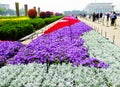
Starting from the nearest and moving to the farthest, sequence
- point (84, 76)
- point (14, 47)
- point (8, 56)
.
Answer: point (84, 76) < point (8, 56) < point (14, 47)

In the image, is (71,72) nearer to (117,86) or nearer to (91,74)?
Answer: (91,74)

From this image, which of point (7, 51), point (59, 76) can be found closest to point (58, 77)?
point (59, 76)

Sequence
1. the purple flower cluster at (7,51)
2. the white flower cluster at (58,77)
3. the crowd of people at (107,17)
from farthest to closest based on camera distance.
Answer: the crowd of people at (107,17) < the purple flower cluster at (7,51) < the white flower cluster at (58,77)

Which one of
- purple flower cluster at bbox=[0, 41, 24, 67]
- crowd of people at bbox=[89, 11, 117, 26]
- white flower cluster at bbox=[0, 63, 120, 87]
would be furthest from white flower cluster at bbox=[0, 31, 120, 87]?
crowd of people at bbox=[89, 11, 117, 26]

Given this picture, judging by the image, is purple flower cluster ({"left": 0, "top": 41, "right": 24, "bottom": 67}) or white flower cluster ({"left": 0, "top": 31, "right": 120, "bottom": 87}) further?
purple flower cluster ({"left": 0, "top": 41, "right": 24, "bottom": 67})

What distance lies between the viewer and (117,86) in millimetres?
5434

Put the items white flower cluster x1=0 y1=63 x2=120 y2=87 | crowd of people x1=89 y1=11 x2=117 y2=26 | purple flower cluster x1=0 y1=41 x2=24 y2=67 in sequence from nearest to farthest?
white flower cluster x1=0 y1=63 x2=120 y2=87 → purple flower cluster x1=0 y1=41 x2=24 y2=67 → crowd of people x1=89 y1=11 x2=117 y2=26

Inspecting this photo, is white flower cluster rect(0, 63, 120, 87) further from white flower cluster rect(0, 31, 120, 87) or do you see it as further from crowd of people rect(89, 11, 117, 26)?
crowd of people rect(89, 11, 117, 26)

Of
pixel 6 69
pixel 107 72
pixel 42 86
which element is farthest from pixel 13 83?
pixel 107 72

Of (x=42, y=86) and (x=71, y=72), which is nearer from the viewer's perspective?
(x=42, y=86)

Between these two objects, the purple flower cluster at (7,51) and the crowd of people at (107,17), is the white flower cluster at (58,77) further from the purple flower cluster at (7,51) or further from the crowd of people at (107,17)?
the crowd of people at (107,17)

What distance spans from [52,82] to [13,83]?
75cm

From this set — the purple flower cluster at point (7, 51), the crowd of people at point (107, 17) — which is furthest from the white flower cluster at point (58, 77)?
the crowd of people at point (107, 17)

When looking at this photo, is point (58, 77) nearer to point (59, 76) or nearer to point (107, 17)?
point (59, 76)
